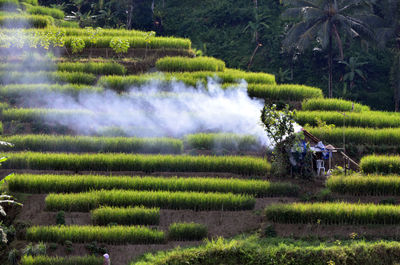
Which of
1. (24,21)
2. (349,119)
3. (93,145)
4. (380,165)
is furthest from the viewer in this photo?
(24,21)

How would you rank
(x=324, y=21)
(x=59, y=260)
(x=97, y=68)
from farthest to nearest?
1. (x=324, y=21)
2. (x=97, y=68)
3. (x=59, y=260)

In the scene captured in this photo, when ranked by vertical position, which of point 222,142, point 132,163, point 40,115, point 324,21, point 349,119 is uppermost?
point 324,21

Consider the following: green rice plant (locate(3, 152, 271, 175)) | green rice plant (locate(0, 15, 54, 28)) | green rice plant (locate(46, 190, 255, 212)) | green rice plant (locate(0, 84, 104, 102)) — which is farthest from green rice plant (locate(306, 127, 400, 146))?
green rice plant (locate(0, 15, 54, 28))

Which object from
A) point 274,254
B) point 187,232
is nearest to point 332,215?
point 274,254

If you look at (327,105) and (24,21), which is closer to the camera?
(327,105)

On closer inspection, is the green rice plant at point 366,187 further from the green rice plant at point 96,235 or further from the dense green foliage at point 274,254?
the green rice plant at point 96,235

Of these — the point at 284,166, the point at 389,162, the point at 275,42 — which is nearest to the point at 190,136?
the point at 284,166

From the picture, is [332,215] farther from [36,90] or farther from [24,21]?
[24,21]

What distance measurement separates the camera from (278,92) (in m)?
23.8

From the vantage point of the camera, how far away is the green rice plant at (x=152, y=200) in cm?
1681

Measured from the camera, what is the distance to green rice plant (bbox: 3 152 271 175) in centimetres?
1897

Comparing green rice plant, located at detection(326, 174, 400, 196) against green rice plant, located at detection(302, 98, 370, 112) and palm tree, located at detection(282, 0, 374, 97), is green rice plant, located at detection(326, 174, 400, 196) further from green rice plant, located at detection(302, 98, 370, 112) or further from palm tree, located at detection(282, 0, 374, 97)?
palm tree, located at detection(282, 0, 374, 97)

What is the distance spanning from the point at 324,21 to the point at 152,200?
18268 millimetres

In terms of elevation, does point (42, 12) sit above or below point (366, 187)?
above
